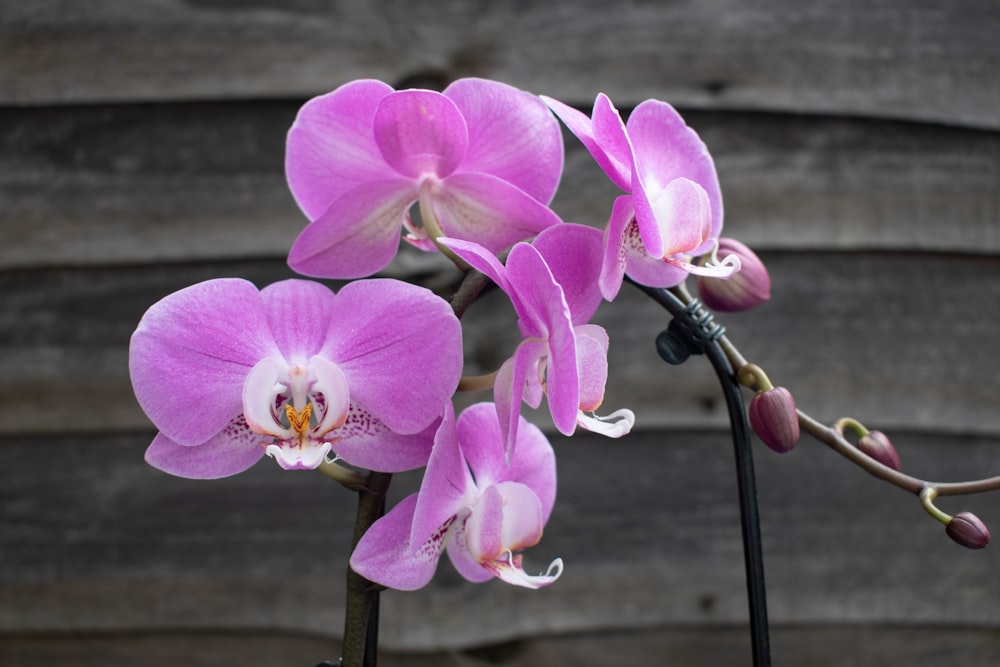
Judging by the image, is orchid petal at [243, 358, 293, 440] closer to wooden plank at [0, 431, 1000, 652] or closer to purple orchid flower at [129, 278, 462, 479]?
purple orchid flower at [129, 278, 462, 479]

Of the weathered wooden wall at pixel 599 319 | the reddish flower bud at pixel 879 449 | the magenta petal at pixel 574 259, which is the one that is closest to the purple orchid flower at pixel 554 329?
the magenta petal at pixel 574 259

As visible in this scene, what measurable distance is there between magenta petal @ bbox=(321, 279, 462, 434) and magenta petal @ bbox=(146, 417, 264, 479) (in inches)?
1.5

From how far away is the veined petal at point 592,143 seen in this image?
0.23m

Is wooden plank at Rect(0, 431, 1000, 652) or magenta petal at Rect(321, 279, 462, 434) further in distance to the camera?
wooden plank at Rect(0, 431, 1000, 652)

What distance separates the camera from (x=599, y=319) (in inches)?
31.2

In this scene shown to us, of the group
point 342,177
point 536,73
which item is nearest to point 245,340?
point 342,177

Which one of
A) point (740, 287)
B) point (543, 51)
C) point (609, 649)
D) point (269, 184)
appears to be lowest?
point (609, 649)

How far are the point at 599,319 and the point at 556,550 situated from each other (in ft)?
0.81

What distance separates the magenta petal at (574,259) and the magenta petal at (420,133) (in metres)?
0.05

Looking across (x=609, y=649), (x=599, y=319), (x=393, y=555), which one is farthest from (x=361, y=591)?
(x=609, y=649)

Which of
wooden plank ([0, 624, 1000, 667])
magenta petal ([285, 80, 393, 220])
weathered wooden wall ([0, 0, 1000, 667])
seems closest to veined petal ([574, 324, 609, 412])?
magenta petal ([285, 80, 393, 220])

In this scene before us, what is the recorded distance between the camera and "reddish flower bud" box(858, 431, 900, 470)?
283mm

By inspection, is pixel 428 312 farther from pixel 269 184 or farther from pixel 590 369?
pixel 269 184

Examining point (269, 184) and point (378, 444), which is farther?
point (269, 184)
